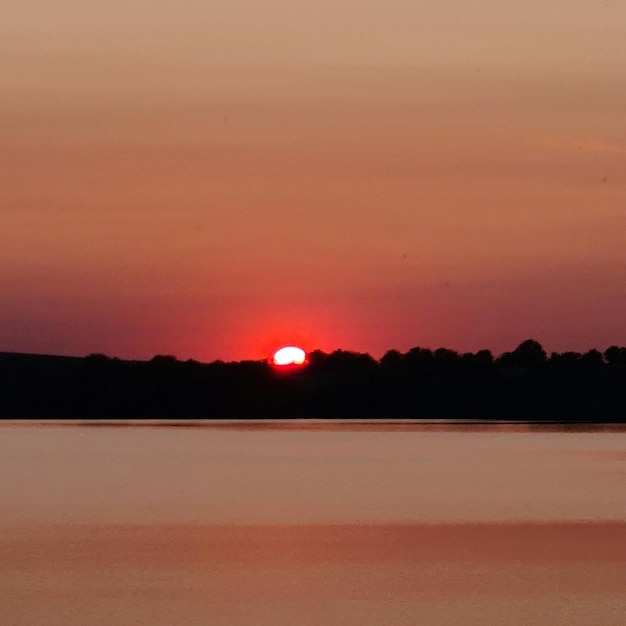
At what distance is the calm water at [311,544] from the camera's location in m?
19.7

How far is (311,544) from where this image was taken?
26891mm

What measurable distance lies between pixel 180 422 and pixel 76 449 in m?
63.1

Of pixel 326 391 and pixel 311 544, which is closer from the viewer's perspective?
pixel 311 544

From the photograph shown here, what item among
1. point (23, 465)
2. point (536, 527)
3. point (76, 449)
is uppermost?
point (76, 449)

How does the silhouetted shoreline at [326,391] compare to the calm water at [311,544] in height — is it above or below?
above

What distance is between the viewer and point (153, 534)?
28625 millimetres

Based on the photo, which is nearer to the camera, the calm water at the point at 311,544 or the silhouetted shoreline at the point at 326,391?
the calm water at the point at 311,544

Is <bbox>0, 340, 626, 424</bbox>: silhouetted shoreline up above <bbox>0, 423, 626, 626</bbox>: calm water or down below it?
above

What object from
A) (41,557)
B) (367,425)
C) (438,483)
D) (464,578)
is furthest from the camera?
(367,425)

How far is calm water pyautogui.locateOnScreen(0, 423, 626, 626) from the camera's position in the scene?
774 inches

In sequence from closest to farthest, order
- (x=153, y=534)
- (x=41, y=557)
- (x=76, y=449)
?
(x=41, y=557)
(x=153, y=534)
(x=76, y=449)

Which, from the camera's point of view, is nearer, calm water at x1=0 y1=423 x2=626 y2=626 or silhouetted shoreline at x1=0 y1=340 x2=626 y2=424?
calm water at x1=0 y1=423 x2=626 y2=626

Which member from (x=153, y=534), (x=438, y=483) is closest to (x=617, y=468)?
(x=438, y=483)

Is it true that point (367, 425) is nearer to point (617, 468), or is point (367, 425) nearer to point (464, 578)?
point (617, 468)
